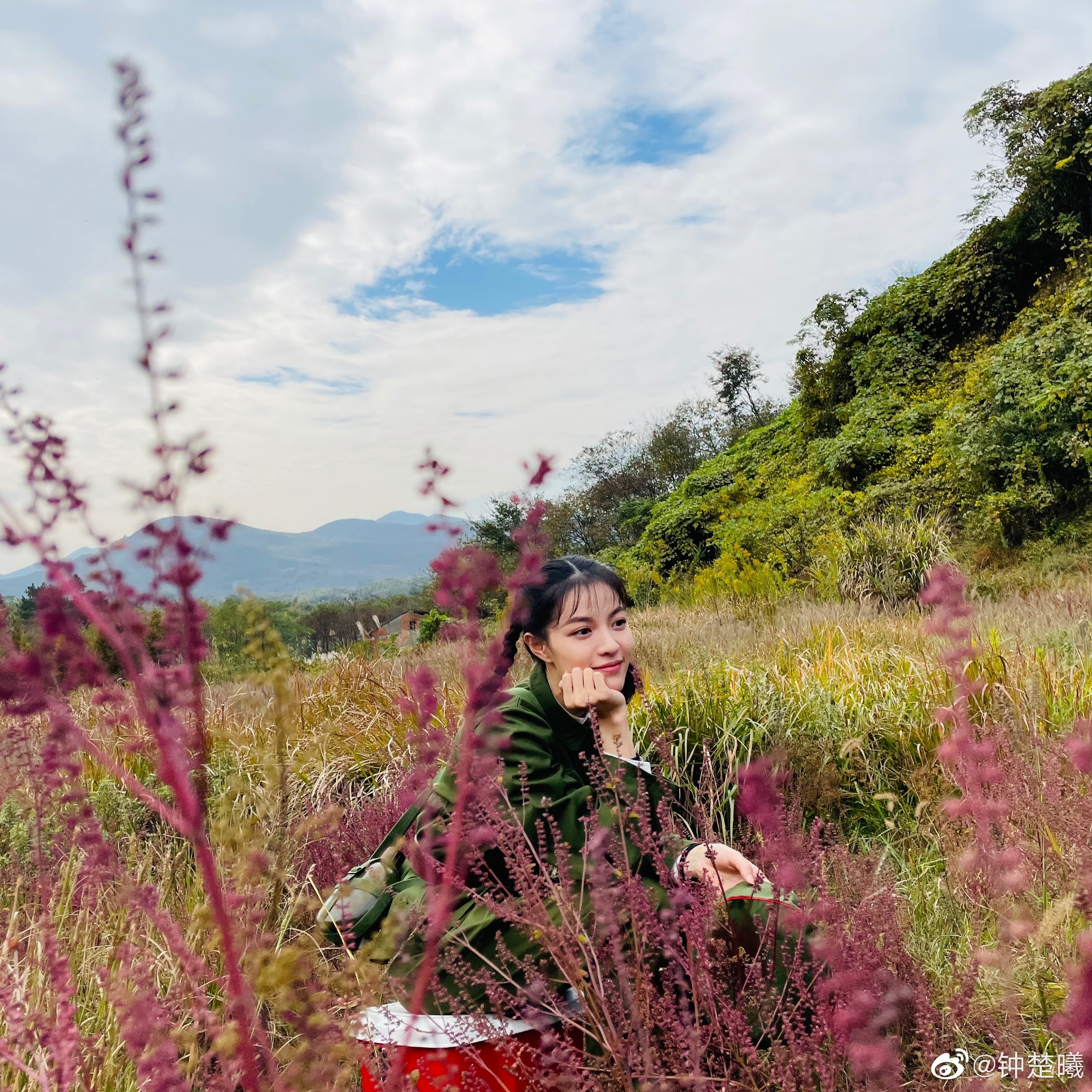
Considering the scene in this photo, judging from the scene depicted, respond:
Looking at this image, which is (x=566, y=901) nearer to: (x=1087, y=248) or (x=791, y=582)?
(x=791, y=582)

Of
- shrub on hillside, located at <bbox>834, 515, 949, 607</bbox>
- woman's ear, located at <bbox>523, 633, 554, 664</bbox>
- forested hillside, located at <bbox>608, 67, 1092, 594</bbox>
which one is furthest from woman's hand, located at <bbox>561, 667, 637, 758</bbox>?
forested hillside, located at <bbox>608, 67, 1092, 594</bbox>

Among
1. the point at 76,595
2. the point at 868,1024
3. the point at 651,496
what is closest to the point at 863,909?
the point at 868,1024

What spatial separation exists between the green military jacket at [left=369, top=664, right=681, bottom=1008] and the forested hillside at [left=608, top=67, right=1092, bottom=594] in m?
9.66

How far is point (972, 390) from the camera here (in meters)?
12.9

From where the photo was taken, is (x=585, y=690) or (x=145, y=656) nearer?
(x=145, y=656)

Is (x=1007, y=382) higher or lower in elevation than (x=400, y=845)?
higher

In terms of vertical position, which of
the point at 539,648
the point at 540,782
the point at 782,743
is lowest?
the point at 782,743

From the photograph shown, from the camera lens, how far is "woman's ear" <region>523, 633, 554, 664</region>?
271cm

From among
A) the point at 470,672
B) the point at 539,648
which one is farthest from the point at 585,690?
the point at 470,672

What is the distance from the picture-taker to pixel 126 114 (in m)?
0.59

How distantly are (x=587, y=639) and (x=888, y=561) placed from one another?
8.20 metres

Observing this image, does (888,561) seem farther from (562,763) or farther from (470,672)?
(470,672)

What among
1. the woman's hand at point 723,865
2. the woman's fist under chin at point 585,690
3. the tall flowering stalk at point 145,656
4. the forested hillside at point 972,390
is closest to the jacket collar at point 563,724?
the woman's fist under chin at point 585,690

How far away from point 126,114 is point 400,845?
0.71 m
